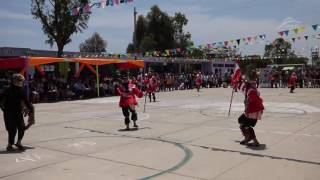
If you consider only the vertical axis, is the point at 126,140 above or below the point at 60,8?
below

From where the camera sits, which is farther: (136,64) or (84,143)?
(136,64)

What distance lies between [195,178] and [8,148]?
438cm

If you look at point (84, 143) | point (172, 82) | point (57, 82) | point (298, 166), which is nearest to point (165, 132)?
point (84, 143)

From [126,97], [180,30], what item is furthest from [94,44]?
[126,97]

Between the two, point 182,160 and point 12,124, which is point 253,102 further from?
point 12,124

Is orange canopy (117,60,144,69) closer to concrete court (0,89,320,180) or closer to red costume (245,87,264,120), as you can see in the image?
concrete court (0,89,320,180)

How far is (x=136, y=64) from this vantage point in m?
31.3

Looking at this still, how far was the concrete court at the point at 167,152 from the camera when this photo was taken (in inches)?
259

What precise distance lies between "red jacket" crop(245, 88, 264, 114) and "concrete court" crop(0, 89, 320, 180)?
78cm

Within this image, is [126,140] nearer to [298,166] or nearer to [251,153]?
[251,153]

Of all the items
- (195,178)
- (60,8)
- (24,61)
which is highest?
(60,8)

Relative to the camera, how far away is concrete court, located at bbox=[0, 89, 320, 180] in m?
6.57

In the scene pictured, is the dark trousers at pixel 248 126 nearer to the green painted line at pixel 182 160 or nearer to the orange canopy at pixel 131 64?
the green painted line at pixel 182 160

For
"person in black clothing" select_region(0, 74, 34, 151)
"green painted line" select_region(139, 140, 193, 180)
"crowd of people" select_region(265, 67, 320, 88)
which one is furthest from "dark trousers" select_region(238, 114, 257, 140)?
"crowd of people" select_region(265, 67, 320, 88)
